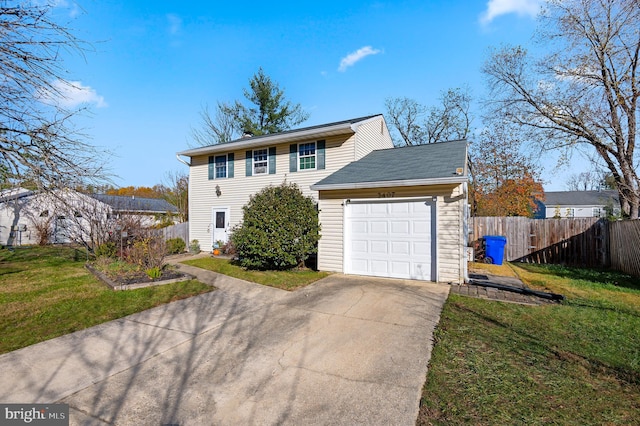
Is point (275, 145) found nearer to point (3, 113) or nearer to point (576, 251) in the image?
point (3, 113)

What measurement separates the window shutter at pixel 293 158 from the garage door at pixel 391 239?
419 centimetres

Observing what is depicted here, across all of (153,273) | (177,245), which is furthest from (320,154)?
(177,245)

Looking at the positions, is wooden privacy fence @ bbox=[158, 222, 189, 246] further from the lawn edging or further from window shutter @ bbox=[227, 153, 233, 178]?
the lawn edging

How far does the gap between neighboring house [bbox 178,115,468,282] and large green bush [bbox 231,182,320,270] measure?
48 cm

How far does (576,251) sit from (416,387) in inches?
454

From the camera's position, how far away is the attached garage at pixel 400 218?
729 centimetres

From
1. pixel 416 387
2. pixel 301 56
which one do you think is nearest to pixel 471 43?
pixel 301 56

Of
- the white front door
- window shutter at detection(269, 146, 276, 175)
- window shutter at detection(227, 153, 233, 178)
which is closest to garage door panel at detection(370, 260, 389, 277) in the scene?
window shutter at detection(269, 146, 276, 175)

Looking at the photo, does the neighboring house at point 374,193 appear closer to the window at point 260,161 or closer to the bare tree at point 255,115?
the window at point 260,161

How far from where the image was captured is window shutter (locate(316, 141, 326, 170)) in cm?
1158

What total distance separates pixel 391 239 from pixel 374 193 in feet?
4.37

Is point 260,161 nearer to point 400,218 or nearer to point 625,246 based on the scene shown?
point 400,218

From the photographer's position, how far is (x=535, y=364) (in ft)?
11.4

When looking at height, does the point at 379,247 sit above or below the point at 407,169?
below
